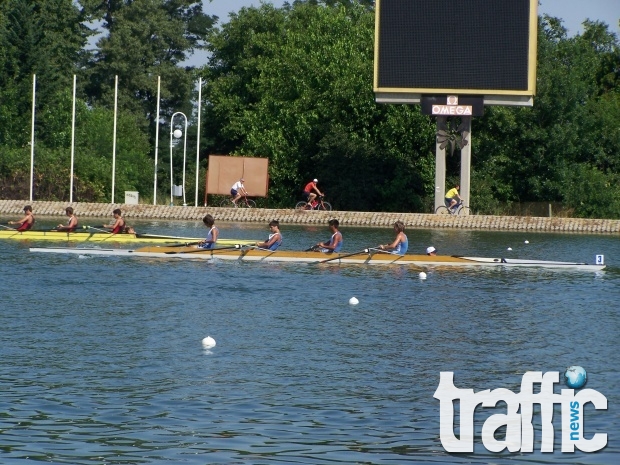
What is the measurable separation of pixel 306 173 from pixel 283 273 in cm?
2594

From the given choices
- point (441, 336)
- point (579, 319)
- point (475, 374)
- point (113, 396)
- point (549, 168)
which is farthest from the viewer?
point (549, 168)

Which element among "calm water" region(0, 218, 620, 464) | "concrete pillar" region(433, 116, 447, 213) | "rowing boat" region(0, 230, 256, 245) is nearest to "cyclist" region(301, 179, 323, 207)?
"concrete pillar" region(433, 116, 447, 213)

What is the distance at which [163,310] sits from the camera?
20875 millimetres

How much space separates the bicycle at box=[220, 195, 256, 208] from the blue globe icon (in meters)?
33.7

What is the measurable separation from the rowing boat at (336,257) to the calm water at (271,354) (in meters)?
0.26

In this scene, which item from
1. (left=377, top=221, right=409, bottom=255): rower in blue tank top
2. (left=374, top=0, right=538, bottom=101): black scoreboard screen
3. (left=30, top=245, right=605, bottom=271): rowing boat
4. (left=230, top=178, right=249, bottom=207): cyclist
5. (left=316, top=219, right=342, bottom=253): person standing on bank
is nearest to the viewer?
(left=377, top=221, right=409, bottom=255): rower in blue tank top

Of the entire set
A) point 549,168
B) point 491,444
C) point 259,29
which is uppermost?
point 259,29

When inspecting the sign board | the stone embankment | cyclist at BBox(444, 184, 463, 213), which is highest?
the sign board

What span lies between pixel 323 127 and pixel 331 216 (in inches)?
319

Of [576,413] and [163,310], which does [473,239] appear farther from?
[576,413]

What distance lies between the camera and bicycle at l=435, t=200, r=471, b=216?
4372cm

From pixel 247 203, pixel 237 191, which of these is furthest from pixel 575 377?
pixel 247 203

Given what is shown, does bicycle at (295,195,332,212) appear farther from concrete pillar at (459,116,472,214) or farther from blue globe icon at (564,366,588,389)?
blue globe icon at (564,366,588,389)

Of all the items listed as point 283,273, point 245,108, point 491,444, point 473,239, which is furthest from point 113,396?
point 245,108
